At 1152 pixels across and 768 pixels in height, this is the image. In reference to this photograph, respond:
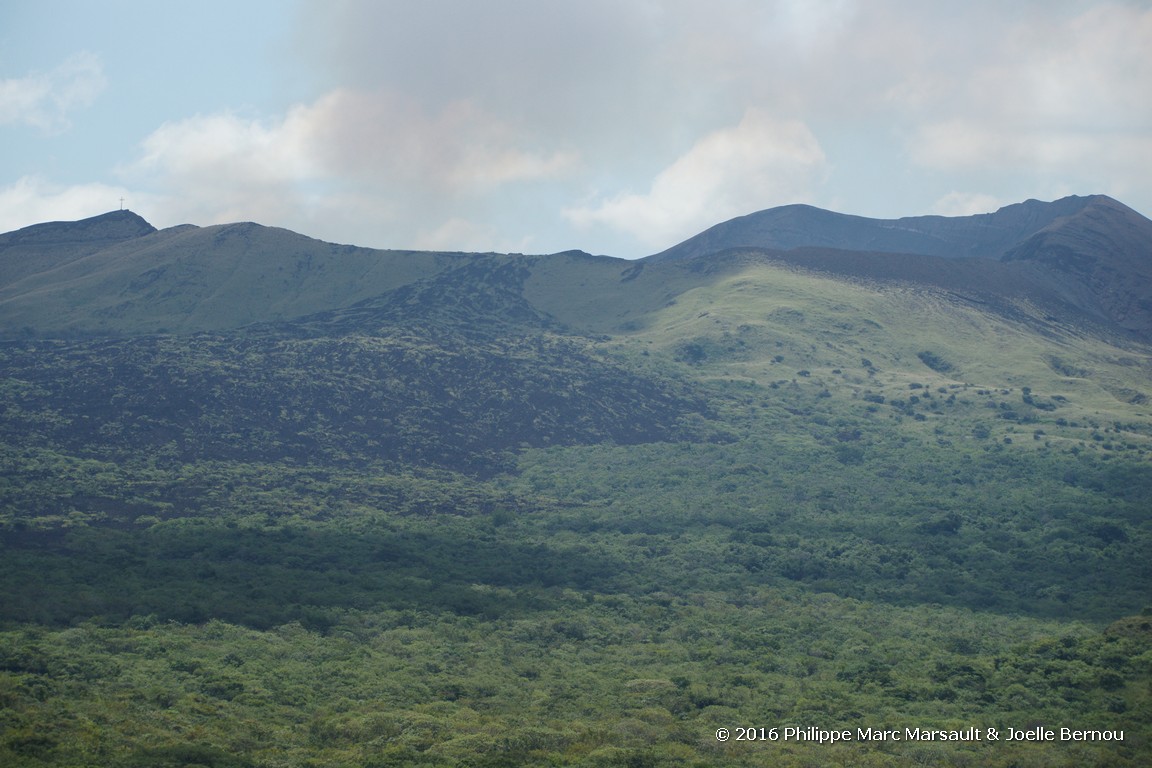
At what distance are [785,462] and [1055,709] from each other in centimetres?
7865

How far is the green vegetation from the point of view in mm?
61625

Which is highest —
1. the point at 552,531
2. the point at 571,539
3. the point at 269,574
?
the point at 552,531

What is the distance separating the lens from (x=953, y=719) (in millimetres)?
62594

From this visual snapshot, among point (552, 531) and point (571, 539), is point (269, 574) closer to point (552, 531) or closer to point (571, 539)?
point (571, 539)

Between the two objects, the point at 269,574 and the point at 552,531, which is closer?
the point at 269,574

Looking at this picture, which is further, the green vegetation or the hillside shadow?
the hillside shadow

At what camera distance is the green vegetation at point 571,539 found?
202 feet

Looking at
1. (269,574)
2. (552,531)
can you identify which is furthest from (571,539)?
(269,574)

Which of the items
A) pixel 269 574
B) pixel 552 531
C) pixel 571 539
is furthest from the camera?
pixel 552 531

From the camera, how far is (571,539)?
11550 cm

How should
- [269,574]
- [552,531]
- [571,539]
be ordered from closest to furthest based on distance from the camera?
1. [269,574]
2. [571,539]
3. [552,531]

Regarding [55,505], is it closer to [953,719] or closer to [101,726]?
[101,726]

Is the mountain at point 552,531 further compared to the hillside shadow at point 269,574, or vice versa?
the hillside shadow at point 269,574

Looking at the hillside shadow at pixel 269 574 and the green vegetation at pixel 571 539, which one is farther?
the hillside shadow at pixel 269 574
